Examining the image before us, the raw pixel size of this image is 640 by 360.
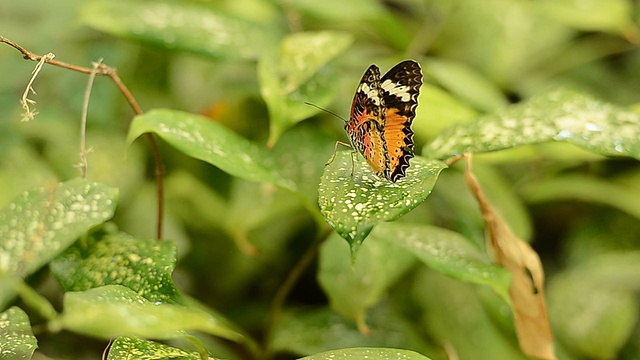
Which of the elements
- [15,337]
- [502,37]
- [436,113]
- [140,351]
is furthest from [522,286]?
[502,37]

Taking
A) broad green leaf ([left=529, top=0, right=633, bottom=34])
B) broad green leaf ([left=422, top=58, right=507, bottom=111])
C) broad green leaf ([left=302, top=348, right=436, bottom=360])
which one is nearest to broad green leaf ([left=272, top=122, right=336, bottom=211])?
broad green leaf ([left=422, top=58, right=507, bottom=111])

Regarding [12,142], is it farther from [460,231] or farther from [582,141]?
[582,141]

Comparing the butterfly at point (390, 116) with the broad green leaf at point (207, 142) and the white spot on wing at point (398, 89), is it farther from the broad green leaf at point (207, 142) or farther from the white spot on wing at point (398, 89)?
the broad green leaf at point (207, 142)

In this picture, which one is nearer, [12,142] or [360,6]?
[12,142]

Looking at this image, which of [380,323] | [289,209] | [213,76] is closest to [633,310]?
[380,323]

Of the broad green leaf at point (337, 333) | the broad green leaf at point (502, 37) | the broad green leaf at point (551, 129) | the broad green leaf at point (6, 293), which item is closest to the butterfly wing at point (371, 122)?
the broad green leaf at point (551, 129)

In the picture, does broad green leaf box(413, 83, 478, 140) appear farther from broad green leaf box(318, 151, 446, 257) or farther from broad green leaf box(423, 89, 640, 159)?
broad green leaf box(318, 151, 446, 257)

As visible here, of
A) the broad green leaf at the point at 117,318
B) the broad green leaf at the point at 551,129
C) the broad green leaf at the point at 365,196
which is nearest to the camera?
the broad green leaf at the point at 117,318

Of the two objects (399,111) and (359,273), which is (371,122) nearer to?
(399,111)
